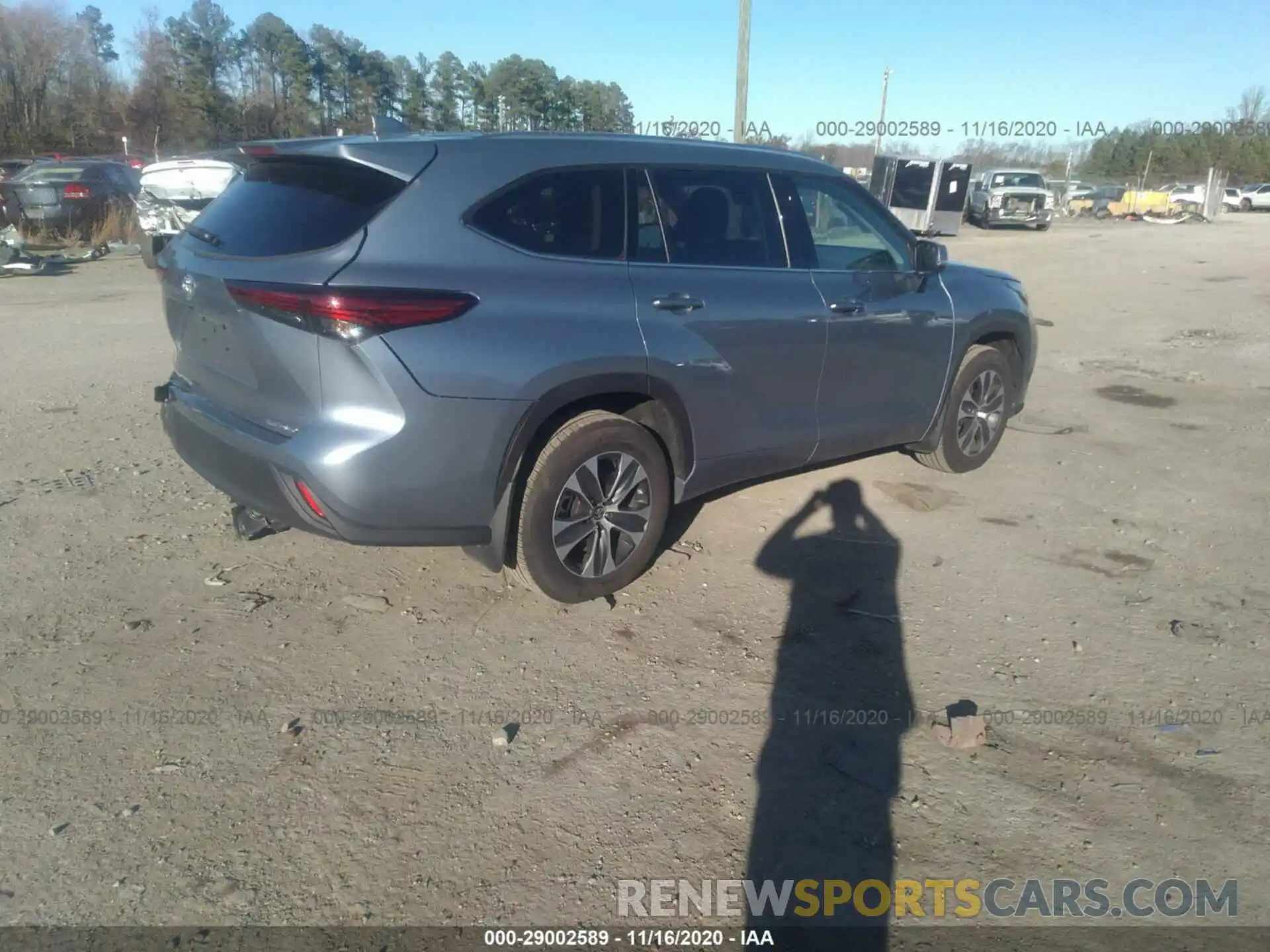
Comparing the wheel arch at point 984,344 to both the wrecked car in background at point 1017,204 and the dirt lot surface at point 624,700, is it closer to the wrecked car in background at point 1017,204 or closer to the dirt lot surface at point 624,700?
the dirt lot surface at point 624,700

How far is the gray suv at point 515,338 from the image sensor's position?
3457 millimetres

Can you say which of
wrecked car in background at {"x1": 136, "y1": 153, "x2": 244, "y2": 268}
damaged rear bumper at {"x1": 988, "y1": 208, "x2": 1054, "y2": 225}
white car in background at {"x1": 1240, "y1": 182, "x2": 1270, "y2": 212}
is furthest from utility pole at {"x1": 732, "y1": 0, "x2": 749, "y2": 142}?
white car in background at {"x1": 1240, "y1": 182, "x2": 1270, "y2": 212}

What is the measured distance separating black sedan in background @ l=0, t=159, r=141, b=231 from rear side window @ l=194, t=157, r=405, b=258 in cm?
1534

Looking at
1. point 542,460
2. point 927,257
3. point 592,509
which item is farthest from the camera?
point 927,257

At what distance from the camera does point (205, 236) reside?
396 centimetres

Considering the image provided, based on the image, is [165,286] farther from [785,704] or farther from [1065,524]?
[1065,524]

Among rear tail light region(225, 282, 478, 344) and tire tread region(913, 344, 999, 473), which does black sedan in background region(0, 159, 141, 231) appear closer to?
tire tread region(913, 344, 999, 473)

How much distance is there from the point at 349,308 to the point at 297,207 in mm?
655

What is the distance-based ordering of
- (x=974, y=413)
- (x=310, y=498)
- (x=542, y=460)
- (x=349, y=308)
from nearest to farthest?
1. (x=349, y=308)
2. (x=310, y=498)
3. (x=542, y=460)
4. (x=974, y=413)

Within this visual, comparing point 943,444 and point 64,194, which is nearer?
point 943,444

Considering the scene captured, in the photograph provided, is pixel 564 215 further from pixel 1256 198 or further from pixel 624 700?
pixel 1256 198

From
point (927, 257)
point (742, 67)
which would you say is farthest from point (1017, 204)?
point (927, 257)

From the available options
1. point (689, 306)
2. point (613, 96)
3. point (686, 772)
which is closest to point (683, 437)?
point (689, 306)

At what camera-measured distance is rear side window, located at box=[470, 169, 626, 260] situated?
3.76 meters
